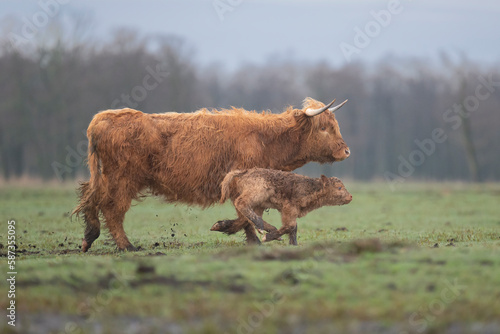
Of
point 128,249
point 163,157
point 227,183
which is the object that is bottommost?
point 128,249

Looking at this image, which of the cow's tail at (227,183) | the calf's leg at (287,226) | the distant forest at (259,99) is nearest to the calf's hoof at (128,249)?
the cow's tail at (227,183)

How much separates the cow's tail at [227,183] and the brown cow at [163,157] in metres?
0.61

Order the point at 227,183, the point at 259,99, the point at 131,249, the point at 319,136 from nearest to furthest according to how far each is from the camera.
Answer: the point at 227,183, the point at 131,249, the point at 319,136, the point at 259,99

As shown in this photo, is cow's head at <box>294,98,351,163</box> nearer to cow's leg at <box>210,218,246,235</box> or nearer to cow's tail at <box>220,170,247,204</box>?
cow's tail at <box>220,170,247,204</box>

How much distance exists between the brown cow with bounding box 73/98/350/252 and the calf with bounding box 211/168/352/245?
667mm

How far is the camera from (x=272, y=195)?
36.1ft

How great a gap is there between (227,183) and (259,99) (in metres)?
63.8

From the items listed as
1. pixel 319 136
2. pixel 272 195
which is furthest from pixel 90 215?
pixel 319 136

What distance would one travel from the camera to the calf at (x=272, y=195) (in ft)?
35.4

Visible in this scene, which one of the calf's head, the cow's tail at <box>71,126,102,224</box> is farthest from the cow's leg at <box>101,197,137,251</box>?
the calf's head

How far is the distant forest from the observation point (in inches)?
1700

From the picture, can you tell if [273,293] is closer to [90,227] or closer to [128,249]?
[128,249]

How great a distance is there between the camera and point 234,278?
7004 millimetres

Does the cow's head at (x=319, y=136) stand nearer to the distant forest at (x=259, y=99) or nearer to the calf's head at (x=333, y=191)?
the calf's head at (x=333, y=191)
